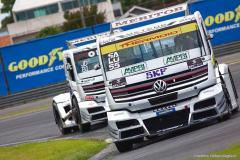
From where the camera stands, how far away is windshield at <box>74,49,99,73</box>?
22.4 metres

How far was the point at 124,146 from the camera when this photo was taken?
15.6m

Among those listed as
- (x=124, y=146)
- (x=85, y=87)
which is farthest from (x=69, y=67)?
(x=124, y=146)

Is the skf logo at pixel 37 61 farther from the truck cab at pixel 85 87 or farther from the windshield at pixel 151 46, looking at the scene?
the windshield at pixel 151 46

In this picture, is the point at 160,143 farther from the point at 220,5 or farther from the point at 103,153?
the point at 220,5

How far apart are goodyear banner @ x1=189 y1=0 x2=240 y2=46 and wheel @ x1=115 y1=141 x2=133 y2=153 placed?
77.2ft

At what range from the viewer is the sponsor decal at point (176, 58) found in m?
15.6

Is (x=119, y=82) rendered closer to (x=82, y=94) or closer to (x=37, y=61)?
(x=82, y=94)

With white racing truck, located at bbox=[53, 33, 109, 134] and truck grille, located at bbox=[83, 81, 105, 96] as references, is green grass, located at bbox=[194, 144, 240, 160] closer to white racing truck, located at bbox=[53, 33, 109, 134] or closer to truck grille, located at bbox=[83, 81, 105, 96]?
white racing truck, located at bbox=[53, 33, 109, 134]

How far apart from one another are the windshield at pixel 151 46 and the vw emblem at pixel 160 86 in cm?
78

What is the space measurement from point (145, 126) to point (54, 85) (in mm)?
22527

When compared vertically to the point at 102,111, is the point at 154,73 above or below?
above

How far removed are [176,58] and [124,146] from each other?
1.96 metres

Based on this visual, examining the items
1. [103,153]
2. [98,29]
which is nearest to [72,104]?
[103,153]

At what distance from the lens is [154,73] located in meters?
15.5
